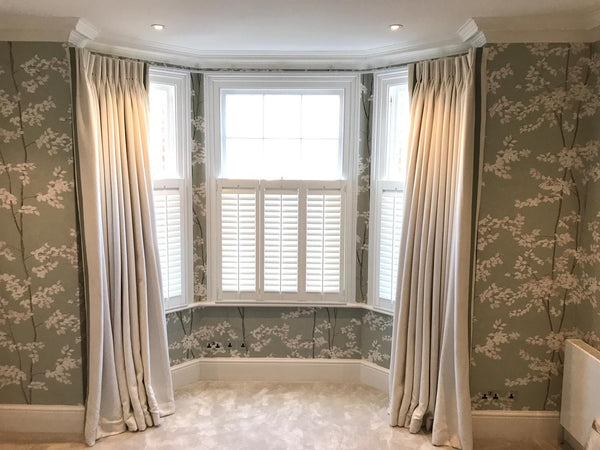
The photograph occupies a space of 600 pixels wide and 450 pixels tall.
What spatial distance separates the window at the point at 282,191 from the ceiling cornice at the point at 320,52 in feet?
0.65

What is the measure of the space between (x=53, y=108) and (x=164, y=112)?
78cm

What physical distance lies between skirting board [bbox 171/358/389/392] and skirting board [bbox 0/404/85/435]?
900 mm

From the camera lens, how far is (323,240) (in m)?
3.48

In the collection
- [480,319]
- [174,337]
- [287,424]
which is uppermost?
[480,319]

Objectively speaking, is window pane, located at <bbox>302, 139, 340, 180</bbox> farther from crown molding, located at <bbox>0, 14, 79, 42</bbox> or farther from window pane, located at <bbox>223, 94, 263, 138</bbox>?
crown molding, located at <bbox>0, 14, 79, 42</bbox>

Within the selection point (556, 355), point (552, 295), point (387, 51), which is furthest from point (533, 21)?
point (556, 355)

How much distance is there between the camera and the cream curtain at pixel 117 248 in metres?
2.73

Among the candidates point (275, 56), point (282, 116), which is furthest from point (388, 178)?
point (275, 56)

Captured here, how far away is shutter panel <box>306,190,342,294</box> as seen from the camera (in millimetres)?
3457

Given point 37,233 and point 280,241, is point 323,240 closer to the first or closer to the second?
point 280,241

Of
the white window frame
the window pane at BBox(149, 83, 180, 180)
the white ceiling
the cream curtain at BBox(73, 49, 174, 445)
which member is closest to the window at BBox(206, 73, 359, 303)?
the white window frame

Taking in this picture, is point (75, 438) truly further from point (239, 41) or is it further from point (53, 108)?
point (239, 41)

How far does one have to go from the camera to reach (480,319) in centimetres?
280

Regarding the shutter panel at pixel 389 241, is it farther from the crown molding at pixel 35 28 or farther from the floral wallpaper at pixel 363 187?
the crown molding at pixel 35 28
